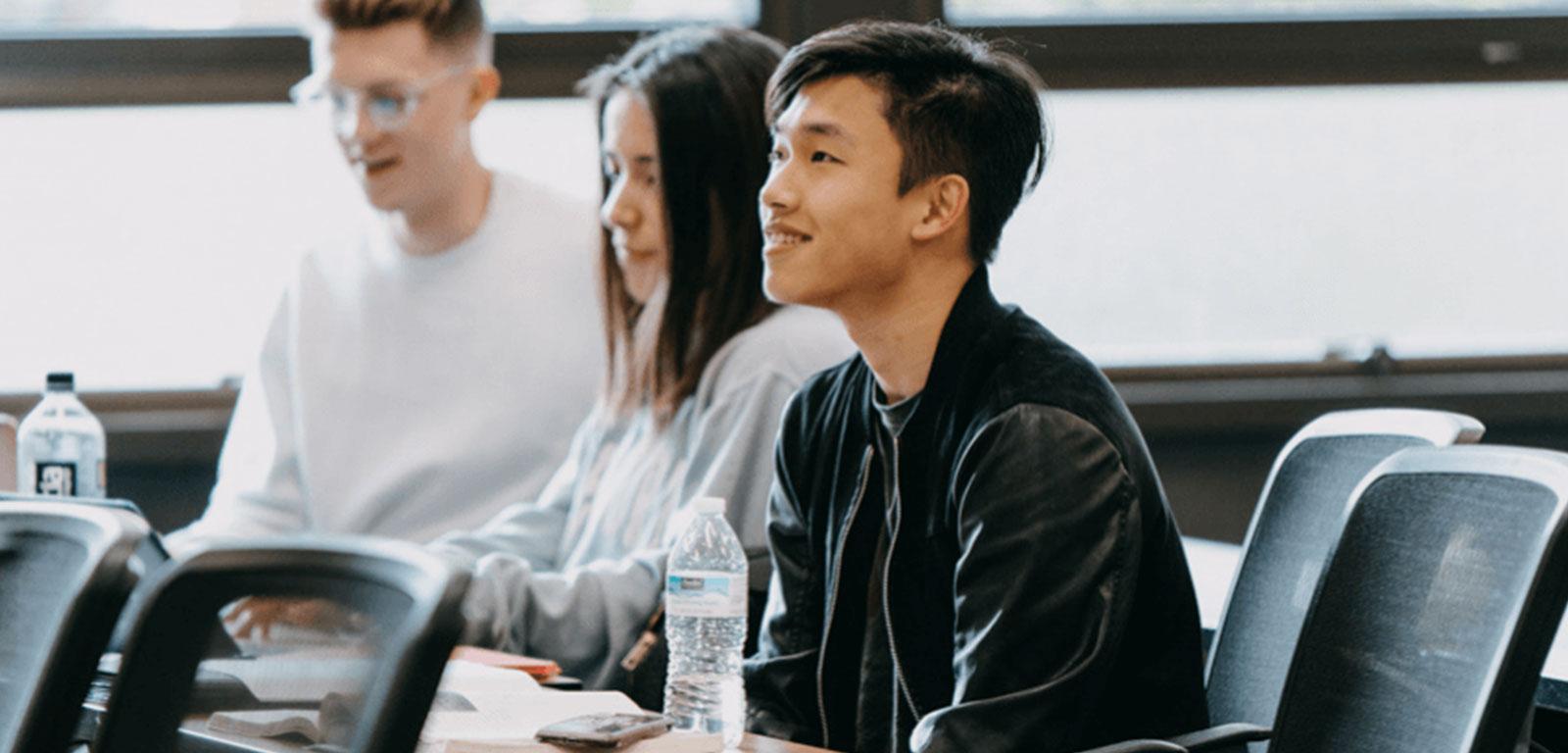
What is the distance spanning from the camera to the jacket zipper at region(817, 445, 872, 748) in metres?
1.79

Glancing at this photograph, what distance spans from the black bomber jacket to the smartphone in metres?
0.25

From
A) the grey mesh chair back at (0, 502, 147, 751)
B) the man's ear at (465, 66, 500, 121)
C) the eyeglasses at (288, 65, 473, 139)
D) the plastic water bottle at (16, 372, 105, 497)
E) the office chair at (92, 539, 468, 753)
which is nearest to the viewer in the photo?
the office chair at (92, 539, 468, 753)

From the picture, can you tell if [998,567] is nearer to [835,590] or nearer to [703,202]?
[835,590]

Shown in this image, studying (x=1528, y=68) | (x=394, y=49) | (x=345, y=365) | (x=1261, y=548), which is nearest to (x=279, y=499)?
(x=345, y=365)

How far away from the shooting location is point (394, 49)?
112 inches

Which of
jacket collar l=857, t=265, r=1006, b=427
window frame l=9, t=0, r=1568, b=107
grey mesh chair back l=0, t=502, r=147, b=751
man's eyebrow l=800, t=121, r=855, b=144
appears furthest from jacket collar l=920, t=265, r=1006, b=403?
window frame l=9, t=0, r=1568, b=107

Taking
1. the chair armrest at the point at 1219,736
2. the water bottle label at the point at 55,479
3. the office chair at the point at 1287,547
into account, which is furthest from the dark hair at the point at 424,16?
the chair armrest at the point at 1219,736

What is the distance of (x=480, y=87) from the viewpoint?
9.73 ft

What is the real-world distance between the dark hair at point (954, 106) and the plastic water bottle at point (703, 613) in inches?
17.4

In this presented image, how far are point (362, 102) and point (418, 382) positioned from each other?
A: 1.55 feet

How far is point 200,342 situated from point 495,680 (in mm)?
2010

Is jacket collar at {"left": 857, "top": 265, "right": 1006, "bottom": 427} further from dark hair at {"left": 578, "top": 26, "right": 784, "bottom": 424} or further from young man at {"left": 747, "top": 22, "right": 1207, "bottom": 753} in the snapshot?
dark hair at {"left": 578, "top": 26, "right": 784, "bottom": 424}

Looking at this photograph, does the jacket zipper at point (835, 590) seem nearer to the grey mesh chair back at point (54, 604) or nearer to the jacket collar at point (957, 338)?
the jacket collar at point (957, 338)

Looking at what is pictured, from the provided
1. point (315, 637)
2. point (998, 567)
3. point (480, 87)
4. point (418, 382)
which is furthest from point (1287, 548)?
point (480, 87)
